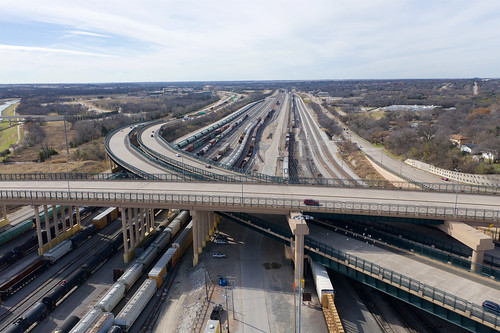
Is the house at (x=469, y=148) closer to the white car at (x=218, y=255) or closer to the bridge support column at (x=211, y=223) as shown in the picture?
the bridge support column at (x=211, y=223)

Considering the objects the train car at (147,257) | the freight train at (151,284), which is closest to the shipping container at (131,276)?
the train car at (147,257)

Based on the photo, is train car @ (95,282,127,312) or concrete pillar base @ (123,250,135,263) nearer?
train car @ (95,282,127,312)

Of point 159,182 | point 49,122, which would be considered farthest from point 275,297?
point 49,122

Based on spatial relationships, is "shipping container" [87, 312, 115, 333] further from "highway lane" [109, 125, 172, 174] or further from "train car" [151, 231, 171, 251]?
"highway lane" [109, 125, 172, 174]

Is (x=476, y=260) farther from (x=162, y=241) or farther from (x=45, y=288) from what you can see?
(x=45, y=288)

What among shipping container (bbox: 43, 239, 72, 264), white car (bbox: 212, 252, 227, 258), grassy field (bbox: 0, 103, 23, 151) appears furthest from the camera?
grassy field (bbox: 0, 103, 23, 151)

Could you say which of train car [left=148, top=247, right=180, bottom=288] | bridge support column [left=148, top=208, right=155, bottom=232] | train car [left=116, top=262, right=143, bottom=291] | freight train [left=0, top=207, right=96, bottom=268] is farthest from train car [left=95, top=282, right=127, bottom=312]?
freight train [left=0, top=207, right=96, bottom=268]
